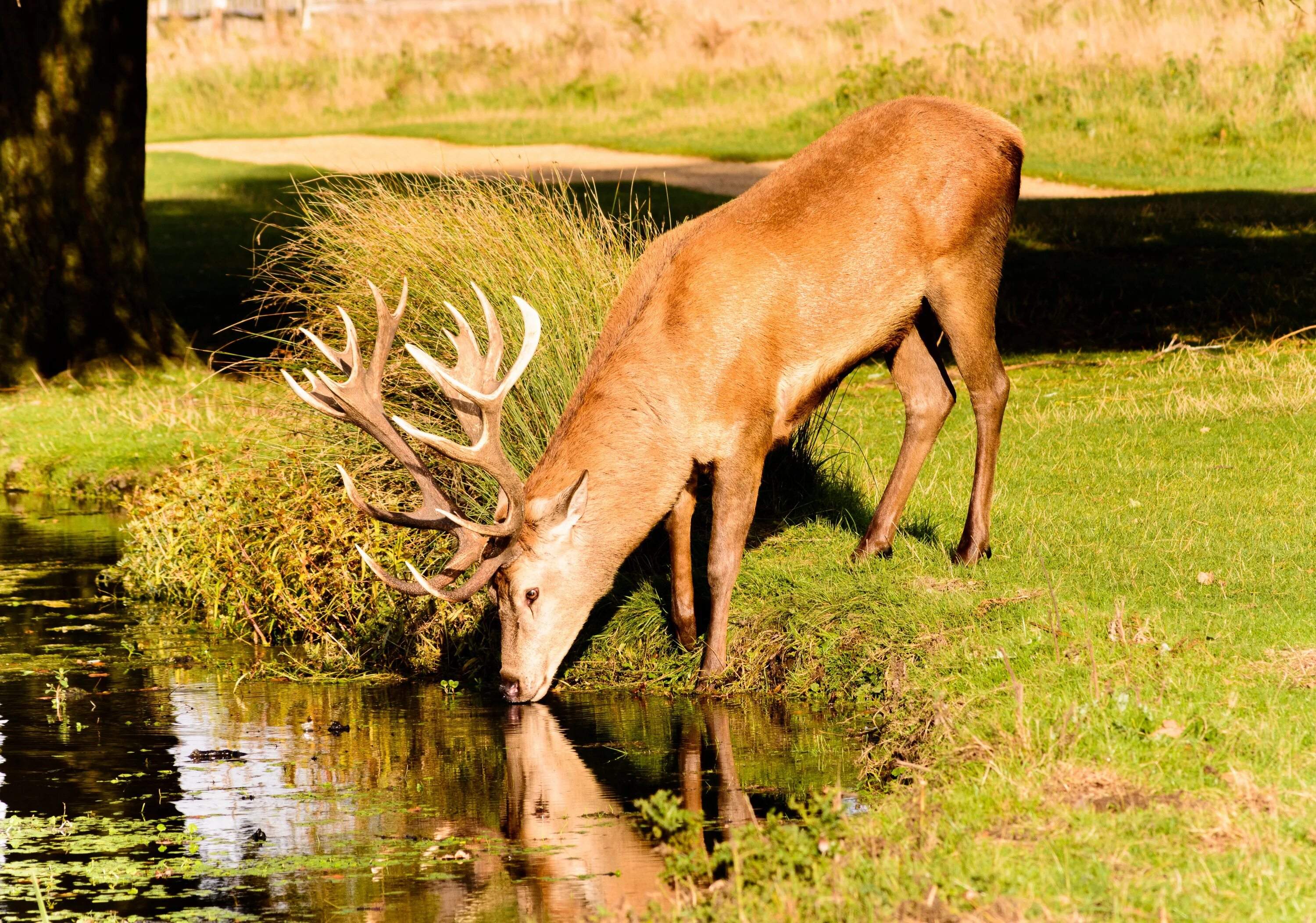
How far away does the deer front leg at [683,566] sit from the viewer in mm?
7832

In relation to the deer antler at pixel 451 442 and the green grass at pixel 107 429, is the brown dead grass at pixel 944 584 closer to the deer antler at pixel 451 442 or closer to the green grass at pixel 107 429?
the deer antler at pixel 451 442

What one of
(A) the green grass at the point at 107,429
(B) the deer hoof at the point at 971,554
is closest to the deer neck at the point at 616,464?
(B) the deer hoof at the point at 971,554

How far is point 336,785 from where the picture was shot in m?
6.67

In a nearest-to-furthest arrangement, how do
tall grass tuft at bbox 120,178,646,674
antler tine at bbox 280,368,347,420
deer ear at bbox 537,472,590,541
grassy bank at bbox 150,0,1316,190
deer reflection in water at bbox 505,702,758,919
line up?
deer reflection in water at bbox 505,702,758,919 → antler tine at bbox 280,368,347,420 → deer ear at bbox 537,472,590,541 → tall grass tuft at bbox 120,178,646,674 → grassy bank at bbox 150,0,1316,190

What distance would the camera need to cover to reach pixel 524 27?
126ft

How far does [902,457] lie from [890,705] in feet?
6.78

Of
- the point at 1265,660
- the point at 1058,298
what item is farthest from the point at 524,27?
the point at 1265,660

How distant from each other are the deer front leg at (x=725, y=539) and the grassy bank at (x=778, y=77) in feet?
51.0

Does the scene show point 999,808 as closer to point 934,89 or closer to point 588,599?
point 588,599

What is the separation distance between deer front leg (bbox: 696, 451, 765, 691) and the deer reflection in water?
0.74ft

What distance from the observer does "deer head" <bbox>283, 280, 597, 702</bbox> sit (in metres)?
7.09

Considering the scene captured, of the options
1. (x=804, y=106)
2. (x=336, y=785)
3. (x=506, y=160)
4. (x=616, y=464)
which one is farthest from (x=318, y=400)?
(x=804, y=106)

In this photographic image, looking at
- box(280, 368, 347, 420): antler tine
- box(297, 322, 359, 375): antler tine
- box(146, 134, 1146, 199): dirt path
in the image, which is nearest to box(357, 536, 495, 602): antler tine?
box(280, 368, 347, 420): antler tine

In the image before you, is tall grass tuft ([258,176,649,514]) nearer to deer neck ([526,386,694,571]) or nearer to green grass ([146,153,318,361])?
deer neck ([526,386,694,571])
